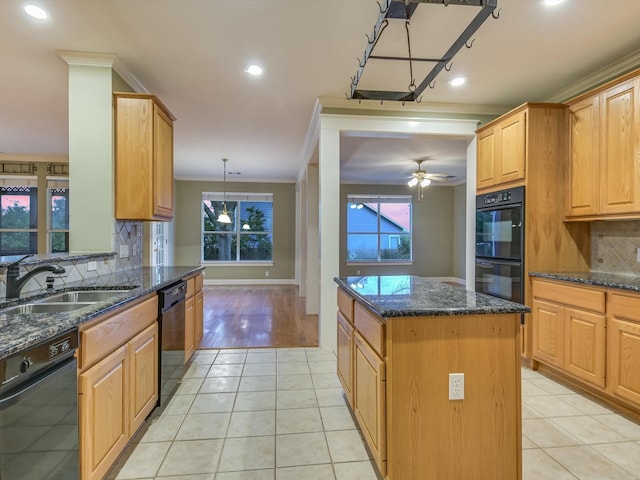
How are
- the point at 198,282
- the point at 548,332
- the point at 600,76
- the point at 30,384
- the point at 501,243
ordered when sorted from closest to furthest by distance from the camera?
the point at 30,384 → the point at 548,332 → the point at 600,76 → the point at 501,243 → the point at 198,282

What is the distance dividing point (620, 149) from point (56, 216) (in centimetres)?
807

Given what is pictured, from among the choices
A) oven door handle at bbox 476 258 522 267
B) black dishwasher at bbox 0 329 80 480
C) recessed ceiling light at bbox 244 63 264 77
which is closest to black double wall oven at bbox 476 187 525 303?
oven door handle at bbox 476 258 522 267

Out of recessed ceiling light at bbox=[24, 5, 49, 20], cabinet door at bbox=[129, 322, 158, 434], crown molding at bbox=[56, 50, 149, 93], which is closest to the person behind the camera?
cabinet door at bbox=[129, 322, 158, 434]

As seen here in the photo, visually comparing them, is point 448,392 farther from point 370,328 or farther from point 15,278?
point 15,278

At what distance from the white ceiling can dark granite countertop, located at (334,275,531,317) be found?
1796 millimetres

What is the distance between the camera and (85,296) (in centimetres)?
210

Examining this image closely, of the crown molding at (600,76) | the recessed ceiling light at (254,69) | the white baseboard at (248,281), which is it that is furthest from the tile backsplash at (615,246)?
the white baseboard at (248,281)

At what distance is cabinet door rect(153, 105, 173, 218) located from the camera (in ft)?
9.29

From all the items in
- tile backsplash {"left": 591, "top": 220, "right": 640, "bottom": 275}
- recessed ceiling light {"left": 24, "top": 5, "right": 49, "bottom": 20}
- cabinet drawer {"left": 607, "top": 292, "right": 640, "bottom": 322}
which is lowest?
cabinet drawer {"left": 607, "top": 292, "right": 640, "bottom": 322}

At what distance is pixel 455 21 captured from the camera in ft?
7.39

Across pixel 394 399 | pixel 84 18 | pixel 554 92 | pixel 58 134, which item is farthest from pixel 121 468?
pixel 58 134

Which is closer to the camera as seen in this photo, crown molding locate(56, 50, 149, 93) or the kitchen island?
the kitchen island

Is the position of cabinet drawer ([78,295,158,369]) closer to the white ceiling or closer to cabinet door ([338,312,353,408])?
cabinet door ([338,312,353,408])

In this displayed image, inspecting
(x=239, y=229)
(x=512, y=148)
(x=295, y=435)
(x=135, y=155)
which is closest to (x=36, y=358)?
(x=295, y=435)
